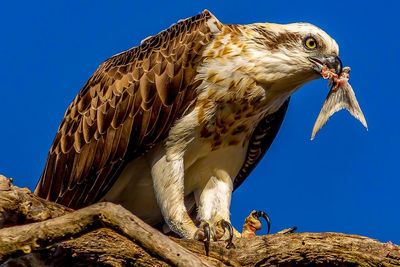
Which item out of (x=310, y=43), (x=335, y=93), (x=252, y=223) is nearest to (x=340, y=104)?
(x=335, y=93)

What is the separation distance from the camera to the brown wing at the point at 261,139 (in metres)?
8.32

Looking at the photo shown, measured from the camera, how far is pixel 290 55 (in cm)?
757

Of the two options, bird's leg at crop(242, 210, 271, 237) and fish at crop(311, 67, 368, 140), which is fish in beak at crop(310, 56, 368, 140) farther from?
bird's leg at crop(242, 210, 271, 237)

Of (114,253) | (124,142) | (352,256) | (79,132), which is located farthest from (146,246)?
(79,132)

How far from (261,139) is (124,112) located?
153cm

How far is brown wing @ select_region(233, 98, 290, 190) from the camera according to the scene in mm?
8320

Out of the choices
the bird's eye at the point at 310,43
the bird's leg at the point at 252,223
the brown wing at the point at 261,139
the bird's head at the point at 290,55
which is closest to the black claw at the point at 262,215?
the bird's leg at the point at 252,223

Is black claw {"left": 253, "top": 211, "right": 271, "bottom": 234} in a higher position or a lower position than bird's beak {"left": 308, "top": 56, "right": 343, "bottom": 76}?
lower

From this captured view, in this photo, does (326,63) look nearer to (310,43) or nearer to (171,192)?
(310,43)

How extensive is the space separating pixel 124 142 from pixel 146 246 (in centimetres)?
255

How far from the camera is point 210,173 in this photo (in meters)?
8.18

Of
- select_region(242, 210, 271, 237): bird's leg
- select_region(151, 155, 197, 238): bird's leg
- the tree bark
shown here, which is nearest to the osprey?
select_region(151, 155, 197, 238): bird's leg

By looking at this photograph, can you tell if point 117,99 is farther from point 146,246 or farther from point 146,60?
point 146,246

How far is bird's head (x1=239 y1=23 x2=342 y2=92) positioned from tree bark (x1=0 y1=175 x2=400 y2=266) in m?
1.82
